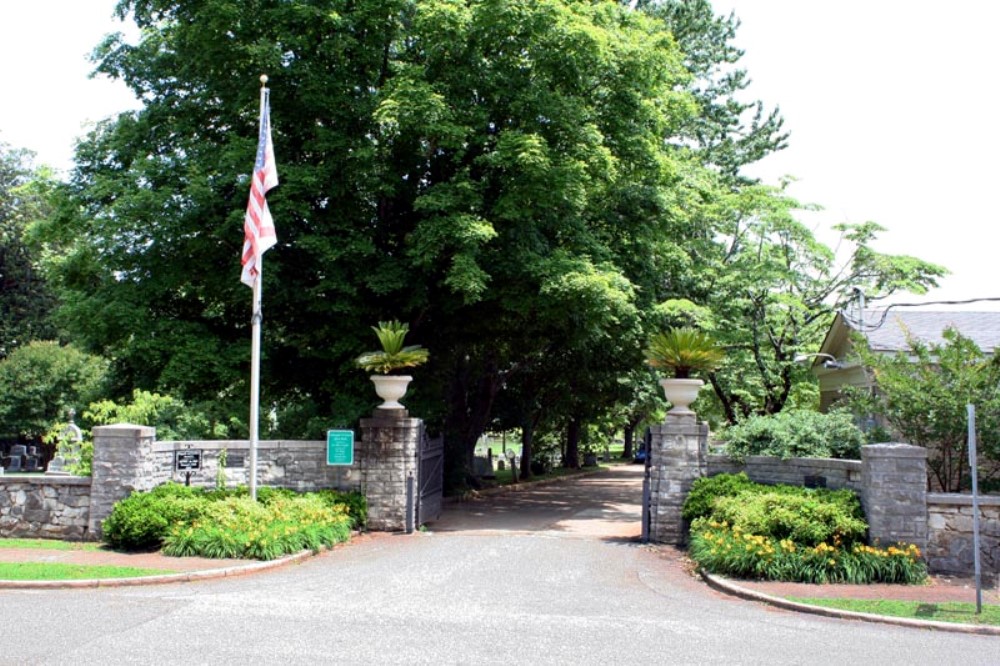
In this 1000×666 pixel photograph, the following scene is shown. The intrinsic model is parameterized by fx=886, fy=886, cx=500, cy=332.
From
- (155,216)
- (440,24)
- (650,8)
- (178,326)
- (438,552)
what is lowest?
(438,552)

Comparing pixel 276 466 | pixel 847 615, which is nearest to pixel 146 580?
pixel 276 466

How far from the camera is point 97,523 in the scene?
14.7 meters

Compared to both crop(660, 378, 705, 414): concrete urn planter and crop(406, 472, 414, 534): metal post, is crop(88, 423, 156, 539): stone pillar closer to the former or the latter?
crop(406, 472, 414, 534): metal post

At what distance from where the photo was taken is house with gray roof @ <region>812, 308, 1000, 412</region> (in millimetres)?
19234

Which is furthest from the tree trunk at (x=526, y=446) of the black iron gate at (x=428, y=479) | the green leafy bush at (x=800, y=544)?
the green leafy bush at (x=800, y=544)

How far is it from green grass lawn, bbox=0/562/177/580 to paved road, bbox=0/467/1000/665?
68 cm

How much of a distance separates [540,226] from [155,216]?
846 cm

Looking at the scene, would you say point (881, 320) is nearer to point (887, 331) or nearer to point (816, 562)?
point (887, 331)

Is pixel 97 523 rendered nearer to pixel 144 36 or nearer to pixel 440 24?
pixel 440 24

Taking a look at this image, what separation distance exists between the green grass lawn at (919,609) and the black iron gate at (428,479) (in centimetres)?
857

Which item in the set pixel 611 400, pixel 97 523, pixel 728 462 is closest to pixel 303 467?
pixel 97 523

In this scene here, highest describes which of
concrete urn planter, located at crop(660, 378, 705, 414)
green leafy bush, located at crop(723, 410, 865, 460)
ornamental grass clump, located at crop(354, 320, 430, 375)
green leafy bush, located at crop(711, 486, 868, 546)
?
ornamental grass clump, located at crop(354, 320, 430, 375)

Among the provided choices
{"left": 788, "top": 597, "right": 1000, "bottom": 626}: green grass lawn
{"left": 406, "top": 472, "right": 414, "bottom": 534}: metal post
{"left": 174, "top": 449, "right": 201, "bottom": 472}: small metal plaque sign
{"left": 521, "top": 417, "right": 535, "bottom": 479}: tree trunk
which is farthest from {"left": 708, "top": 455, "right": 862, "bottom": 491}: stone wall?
{"left": 521, "top": 417, "right": 535, "bottom": 479}: tree trunk

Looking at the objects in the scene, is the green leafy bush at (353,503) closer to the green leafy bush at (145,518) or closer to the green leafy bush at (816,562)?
the green leafy bush at (145,518)
